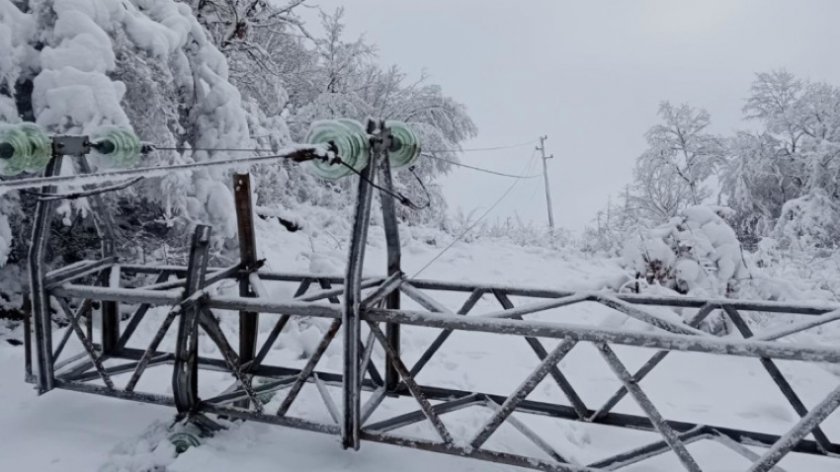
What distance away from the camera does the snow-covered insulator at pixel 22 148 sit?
3.44 meters

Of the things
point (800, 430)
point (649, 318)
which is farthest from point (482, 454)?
point (800, 430)

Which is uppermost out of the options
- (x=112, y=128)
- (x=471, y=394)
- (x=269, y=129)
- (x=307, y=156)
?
(x=269, y=129)

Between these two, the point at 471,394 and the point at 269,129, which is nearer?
the point at 471,394

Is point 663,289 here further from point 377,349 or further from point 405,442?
point 405,442

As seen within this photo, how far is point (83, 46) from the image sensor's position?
17.0 ft

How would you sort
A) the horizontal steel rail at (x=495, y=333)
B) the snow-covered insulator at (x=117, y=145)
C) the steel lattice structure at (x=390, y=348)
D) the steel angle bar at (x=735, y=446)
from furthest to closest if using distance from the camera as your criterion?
1. the snow-covered insulator at (x=117, y=145)
2. the steel angle bar at (x=735, y=446)
3. the steel lattice structure at (x=390, y=348)
4. the horizontal steel rail at (x=495, y=333)

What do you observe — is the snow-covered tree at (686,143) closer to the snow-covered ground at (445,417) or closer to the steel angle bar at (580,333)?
the snow-covered ground at (445,417)

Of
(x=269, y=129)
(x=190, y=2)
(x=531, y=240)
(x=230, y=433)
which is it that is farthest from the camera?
(x=531, y=240)

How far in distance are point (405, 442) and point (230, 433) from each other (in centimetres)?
152

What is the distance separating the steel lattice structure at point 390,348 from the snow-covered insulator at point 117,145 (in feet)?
0.55

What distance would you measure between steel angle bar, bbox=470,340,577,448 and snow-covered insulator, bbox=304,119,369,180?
5.40 ft

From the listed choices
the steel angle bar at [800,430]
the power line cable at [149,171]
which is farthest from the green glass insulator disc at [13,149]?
the steel angle bar at [800,430]

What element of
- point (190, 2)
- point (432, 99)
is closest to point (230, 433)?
point (190, 2)

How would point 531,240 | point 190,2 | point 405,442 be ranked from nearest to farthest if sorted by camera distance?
1. point 405,442
2. point 190,2
3. point 531,240
